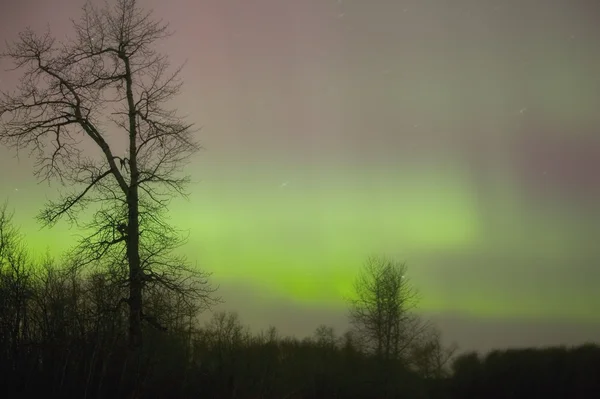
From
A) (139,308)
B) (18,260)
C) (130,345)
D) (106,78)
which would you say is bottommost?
(130,345)

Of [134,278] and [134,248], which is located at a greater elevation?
[134,248]

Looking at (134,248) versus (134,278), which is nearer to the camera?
(134,278)

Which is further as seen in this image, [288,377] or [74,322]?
[288,377]

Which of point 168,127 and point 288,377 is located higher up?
point 168,127

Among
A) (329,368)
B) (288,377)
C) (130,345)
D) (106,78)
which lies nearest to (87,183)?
(106,78)

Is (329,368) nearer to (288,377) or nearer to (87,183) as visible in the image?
(288,377)

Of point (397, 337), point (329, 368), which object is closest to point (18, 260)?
point (329, 368)

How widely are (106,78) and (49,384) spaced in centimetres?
890

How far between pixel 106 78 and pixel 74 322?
7.32m

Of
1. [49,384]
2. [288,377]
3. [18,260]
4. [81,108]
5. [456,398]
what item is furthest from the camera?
[456,398]

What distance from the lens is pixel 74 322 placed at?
16156mm

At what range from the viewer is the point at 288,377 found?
22016mm

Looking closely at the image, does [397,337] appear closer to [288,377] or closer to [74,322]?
[288,377]

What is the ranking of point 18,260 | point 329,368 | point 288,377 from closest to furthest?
point 18,260
point 288,377
point 329,368
